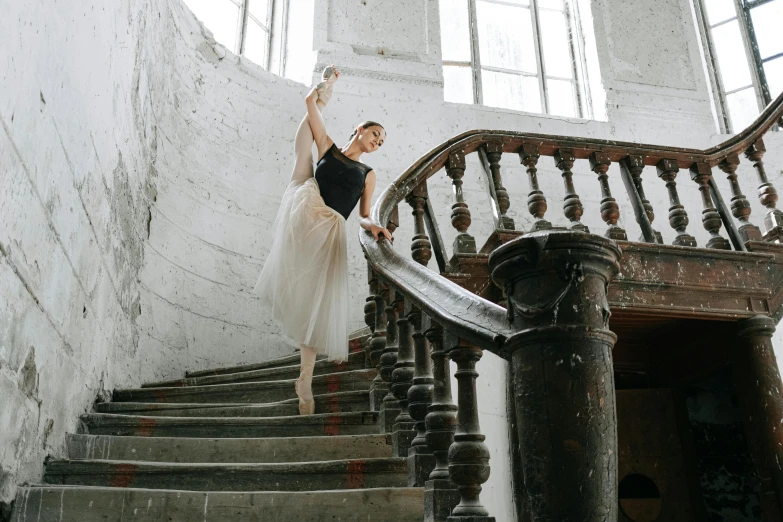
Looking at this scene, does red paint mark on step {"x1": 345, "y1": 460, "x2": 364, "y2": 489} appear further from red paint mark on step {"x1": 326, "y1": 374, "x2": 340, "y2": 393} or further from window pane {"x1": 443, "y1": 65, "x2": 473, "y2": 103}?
window pane {"x1": 443, "y1": 65, "x2": 473, "y2": 103}

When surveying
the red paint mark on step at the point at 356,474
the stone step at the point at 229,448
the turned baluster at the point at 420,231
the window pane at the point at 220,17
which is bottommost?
the red paint mark on step at the point at 356,474

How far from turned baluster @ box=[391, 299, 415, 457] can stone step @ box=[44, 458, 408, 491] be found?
9cm

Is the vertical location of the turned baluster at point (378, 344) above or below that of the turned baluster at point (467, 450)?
above

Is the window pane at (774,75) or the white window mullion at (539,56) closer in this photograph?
the window pane at (774,75)

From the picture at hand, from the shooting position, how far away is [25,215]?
2.14 m

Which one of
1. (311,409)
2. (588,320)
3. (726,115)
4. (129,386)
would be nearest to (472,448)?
(588,320)

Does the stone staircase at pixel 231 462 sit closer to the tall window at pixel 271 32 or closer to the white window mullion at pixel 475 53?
the tall window at pixel 271 32

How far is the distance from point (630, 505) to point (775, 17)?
5.01 meters

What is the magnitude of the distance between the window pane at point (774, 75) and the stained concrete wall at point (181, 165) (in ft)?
2.10

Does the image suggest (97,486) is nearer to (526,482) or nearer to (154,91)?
(526,482)

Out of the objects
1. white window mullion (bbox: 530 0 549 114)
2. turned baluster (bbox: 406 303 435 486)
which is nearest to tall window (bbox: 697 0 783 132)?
white window mullion (bbox: 530 0 549 114)

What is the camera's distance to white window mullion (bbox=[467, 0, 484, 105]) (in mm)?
6668

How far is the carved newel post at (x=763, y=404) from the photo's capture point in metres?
3.61

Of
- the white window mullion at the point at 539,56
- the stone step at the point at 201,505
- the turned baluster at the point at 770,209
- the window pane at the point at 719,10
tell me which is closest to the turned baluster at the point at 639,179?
the turned baluster at the point at 770,209
